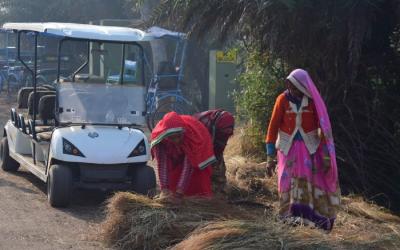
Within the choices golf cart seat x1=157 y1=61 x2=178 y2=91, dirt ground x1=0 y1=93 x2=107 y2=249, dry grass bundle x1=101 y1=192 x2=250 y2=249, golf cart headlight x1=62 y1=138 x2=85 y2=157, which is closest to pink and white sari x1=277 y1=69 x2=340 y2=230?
dry grass bundle x1=101 y1=192 x2=250 y2=249

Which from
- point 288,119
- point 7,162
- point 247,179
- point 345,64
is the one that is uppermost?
point 345,64

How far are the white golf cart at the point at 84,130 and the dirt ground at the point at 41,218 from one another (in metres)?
0.27


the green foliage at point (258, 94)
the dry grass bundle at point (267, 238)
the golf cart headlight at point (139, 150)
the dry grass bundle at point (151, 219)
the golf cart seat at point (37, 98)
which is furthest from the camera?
the green foliage at point (258, 94)

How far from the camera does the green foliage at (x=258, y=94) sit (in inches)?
422

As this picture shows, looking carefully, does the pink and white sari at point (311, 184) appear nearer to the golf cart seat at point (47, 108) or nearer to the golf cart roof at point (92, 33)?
the golf cart roof at point (92, 33)

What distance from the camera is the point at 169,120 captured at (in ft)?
23.9

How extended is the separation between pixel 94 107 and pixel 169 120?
2.39m

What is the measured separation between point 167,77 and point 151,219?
11677 millimetres

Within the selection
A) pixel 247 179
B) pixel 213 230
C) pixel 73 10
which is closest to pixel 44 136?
pixel 247 179

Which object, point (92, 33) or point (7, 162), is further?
point (7, 162)

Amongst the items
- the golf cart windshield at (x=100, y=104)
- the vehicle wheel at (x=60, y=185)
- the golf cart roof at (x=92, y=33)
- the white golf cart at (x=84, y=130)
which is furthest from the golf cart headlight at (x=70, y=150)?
the golf cart roof at (x=92, y=33)

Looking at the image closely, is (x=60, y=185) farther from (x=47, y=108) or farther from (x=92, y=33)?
(x=92, y=33)

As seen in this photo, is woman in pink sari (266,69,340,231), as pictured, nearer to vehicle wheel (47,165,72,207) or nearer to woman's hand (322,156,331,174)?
woman's hand (322,156,331,174)

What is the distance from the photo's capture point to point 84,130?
8844mm
